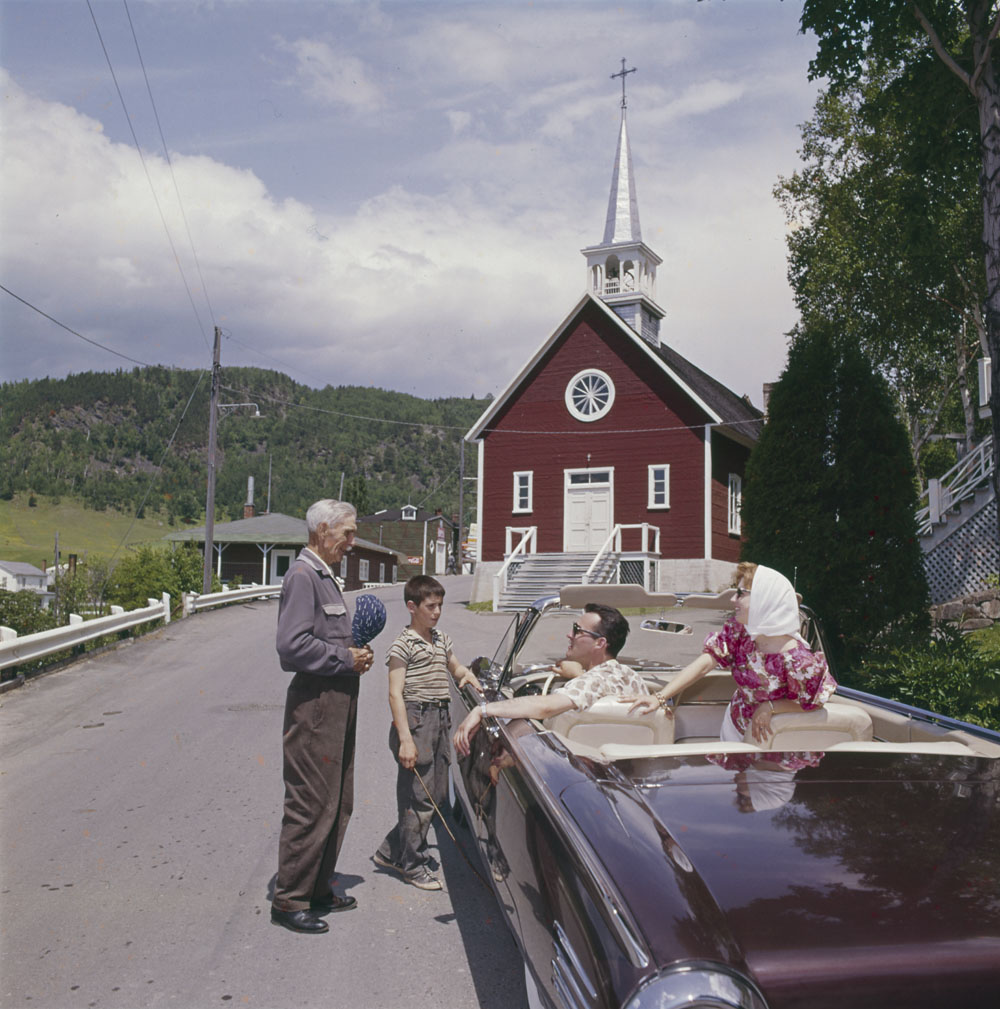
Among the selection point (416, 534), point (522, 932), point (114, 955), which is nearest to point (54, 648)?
point (114, 955)

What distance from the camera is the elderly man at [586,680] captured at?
12.8 ft

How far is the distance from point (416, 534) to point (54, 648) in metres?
81.1

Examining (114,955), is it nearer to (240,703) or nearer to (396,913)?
(396,913)

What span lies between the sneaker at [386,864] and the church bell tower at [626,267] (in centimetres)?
2785

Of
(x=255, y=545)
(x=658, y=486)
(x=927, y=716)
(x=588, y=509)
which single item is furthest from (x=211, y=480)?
(x=927, y=716)

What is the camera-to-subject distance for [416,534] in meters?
93.9

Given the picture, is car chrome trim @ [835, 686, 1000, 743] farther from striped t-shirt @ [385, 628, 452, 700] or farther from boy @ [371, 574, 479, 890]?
striped t-shirt @ [385, 628, 452, 700]

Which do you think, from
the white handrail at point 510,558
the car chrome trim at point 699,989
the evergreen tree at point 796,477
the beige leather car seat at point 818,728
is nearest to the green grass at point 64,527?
the white handrail at point 510,558

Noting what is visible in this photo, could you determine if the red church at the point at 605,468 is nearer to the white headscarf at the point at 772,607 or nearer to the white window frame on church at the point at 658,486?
the white window frame on church at the point at 658,486

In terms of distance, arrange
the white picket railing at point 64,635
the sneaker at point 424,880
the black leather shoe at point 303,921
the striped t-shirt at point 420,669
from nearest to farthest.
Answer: the black leather shoe at point 303,921 → the sneaker at point 424,880 → the striped t-shirt at point 420,669 → the white picket railing at point 64,635

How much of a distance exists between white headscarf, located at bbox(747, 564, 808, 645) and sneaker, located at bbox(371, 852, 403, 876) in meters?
2.30

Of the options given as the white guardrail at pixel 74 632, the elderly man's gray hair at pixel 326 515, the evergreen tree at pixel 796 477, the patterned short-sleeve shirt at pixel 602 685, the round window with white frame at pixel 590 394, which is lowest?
the white guardrail at pixel 74 632

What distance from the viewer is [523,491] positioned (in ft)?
97.9

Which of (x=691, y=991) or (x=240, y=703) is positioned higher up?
(x=691, y=991)
